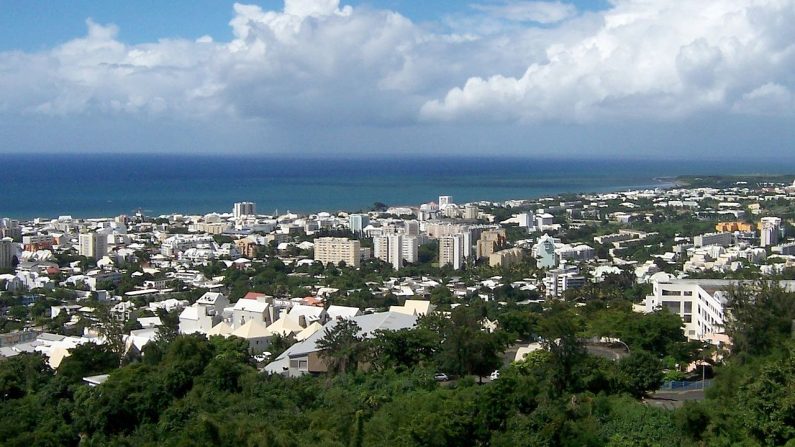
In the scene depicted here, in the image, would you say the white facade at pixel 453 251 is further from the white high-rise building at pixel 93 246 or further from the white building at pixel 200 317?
the white building at pixel 200 317

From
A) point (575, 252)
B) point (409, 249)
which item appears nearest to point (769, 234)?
point (575, 252)

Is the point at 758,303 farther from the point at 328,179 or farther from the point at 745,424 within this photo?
the point at 328,179

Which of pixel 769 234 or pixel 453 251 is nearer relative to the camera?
pixel 453 251

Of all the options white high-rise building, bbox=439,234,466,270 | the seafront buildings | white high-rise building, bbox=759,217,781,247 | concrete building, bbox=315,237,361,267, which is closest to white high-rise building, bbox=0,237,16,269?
the seafront buildings

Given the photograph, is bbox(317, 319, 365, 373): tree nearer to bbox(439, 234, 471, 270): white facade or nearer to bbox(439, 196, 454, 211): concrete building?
bbox(439, 234, 471, 270): white facade

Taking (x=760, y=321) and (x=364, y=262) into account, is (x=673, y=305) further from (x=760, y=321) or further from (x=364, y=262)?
(x=364, y=262)

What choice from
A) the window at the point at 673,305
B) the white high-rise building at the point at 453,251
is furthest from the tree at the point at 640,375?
the white high-rise building at the point at 453,251
